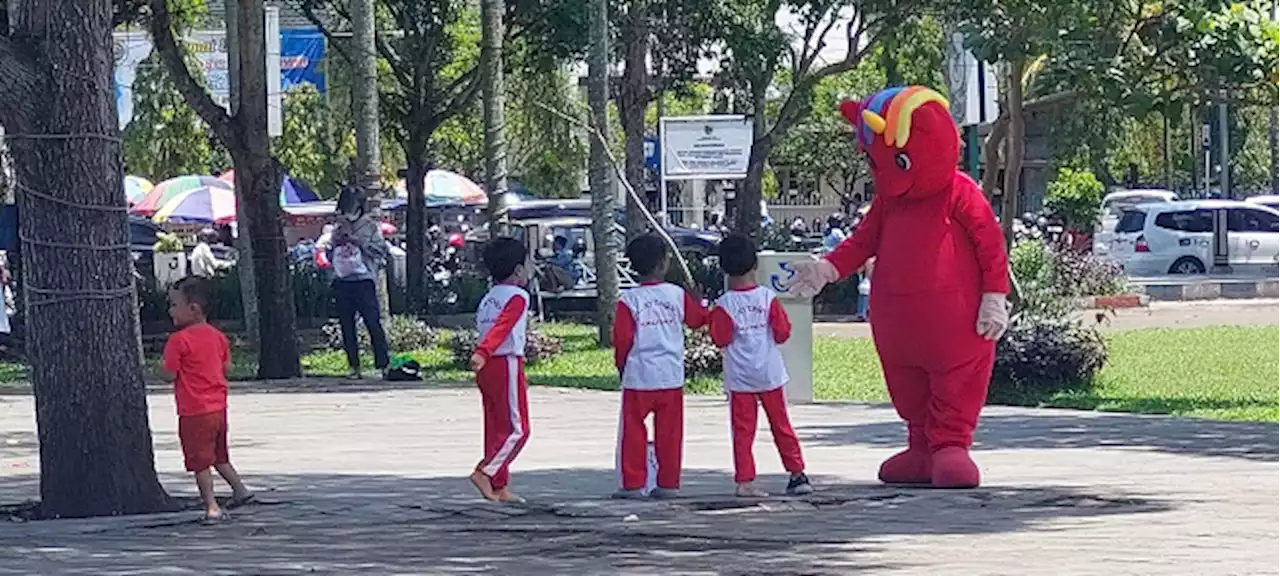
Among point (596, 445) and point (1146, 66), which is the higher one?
point (1146, 66)

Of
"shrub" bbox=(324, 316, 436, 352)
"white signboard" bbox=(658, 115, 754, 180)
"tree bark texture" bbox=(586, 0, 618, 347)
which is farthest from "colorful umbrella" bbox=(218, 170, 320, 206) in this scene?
"tree bark texture" bbox=(586, 0, 618, 347)

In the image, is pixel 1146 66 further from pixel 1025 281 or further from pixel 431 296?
pixel 431 296

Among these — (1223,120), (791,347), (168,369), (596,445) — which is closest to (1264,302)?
(1223,120)

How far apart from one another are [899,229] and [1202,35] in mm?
5271

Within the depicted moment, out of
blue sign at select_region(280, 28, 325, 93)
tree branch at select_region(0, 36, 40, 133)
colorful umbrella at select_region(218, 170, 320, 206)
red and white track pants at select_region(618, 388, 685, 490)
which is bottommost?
red and white track pants at select_region(618, 388, 685, 490)

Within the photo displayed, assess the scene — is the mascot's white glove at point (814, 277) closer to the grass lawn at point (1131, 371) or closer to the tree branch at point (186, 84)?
the grass lawn at point (1131, 371)

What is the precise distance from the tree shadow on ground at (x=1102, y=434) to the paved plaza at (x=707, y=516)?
4 cm

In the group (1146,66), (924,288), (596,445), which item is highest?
(1146,66)

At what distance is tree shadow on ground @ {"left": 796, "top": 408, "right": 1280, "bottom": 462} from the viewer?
1365 cm

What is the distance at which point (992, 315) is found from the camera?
10.7m

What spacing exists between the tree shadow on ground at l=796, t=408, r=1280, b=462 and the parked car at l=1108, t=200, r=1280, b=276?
24.7 metres

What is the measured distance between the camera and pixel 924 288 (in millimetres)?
10734

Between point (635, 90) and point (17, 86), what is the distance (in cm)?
1776

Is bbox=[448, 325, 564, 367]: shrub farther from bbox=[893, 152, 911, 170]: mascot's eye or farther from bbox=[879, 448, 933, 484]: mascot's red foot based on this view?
bbox=[893, 152, 911, 170]: mascot's eye
